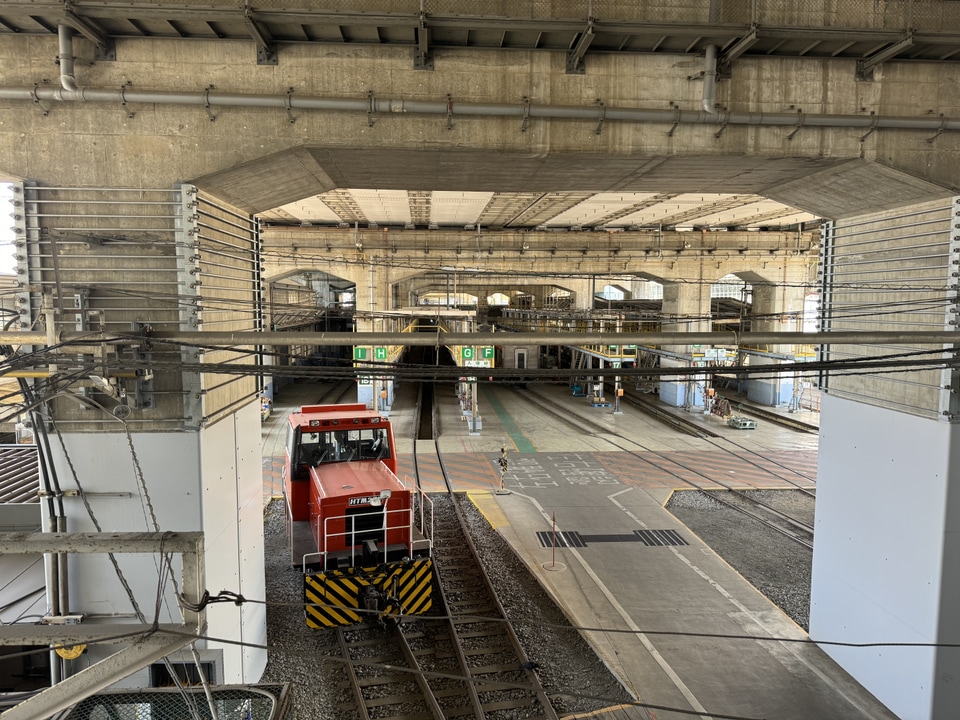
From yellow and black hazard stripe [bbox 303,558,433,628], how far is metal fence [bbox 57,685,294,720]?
183 inches

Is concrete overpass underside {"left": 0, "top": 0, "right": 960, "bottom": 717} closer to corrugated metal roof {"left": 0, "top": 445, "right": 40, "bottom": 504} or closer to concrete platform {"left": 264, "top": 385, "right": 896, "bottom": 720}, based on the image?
concrete platform {"left": 264, "top": 385, "right": 896, "bottom": 720}

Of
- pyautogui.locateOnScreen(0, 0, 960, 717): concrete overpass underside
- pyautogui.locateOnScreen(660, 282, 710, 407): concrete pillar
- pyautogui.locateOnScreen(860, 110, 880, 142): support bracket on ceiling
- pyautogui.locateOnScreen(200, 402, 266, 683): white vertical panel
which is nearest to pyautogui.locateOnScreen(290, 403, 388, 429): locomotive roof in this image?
pyautogui.locateOnScreen(200, 402, 266, 683): white vertical panel

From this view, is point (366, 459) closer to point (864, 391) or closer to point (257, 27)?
point (257, 27)

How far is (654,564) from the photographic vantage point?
10.9m

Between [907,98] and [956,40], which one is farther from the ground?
[956,40]

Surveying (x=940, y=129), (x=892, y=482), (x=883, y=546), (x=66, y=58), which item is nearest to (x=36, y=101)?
(x=66, y=58)

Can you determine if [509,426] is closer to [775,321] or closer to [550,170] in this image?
[775,321]

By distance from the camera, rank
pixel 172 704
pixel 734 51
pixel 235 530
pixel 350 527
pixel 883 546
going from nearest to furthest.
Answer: pixel 172 704
pixel 734 51
pixel 235 530
pixel 883 546
pixel 350 527

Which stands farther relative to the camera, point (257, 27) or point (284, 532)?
point (284, 532)

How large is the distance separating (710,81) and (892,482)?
5133mm

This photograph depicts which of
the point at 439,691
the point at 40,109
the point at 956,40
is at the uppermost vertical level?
the point at 956,40

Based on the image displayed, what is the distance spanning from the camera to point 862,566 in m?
7.43

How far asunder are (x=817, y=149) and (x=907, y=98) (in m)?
1.13

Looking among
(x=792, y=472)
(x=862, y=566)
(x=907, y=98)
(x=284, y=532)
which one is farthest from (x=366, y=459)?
(x=792, y=472)
